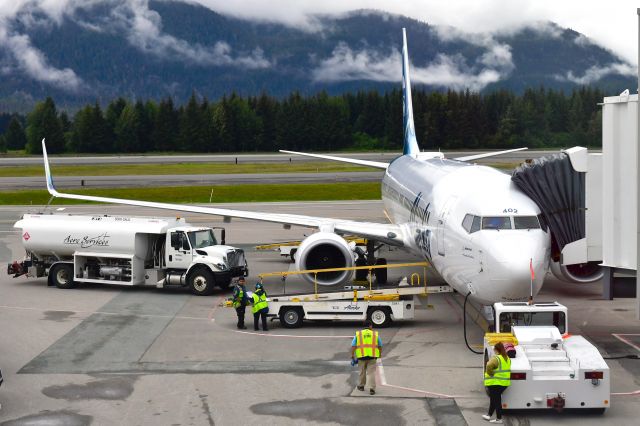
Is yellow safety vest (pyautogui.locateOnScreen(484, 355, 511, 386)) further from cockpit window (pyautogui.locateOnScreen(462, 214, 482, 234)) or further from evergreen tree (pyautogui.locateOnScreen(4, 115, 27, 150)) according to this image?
evergreen tree (pyautogui.locateOnScreen(4, 115, 27, 150))

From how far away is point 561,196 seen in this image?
901 inches

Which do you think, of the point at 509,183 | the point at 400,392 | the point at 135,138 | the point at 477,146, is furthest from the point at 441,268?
the point at 135,138

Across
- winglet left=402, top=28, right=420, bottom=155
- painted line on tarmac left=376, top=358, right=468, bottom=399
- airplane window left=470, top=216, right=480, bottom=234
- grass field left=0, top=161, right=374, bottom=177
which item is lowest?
painted line on tarmac left=376, top=358, right=468, bottom=399

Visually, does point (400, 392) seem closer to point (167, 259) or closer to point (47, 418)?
point (47, 418)

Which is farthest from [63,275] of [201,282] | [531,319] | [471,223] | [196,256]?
[531,319]

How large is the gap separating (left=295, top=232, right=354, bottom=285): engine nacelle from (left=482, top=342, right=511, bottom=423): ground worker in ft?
41.8

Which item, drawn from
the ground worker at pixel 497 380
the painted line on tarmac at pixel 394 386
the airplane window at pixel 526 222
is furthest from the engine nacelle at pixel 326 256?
the ground worker at pixel 497 380

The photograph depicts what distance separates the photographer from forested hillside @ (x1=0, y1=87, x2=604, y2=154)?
475 feet

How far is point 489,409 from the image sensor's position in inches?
707

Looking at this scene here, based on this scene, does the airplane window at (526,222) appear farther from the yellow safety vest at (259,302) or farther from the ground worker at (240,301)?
the ground worker at (240,301)

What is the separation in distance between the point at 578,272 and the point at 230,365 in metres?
9.71

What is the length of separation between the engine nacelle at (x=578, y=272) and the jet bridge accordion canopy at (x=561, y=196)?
7.59 ft

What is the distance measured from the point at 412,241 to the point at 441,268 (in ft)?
18.3

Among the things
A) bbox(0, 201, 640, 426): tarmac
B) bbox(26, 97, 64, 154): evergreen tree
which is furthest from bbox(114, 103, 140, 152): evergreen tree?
bbox(0, 201, 640, 426): tarmac
